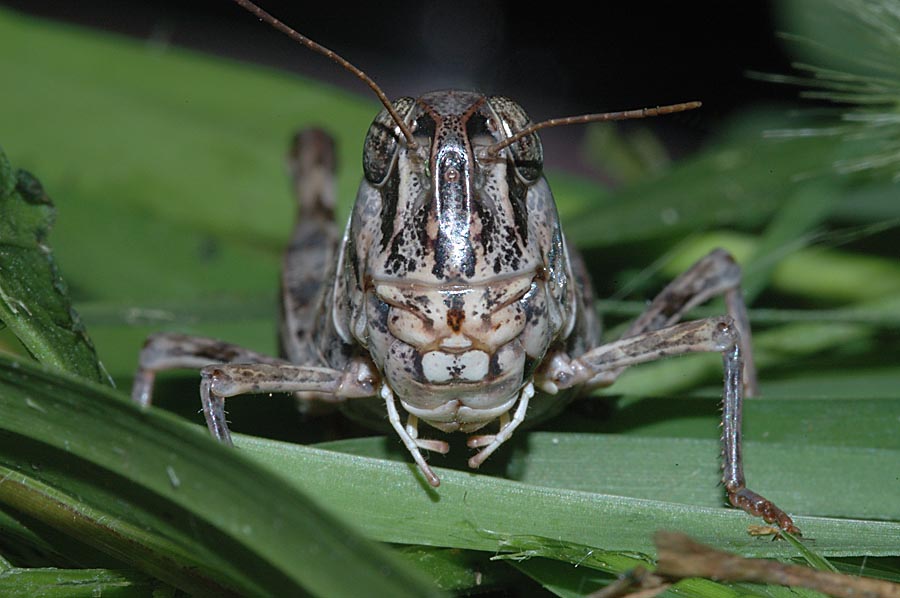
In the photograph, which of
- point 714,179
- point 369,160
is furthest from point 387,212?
point 714,179

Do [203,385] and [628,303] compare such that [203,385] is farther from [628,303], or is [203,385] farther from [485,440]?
[628,303]

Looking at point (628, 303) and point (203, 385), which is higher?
point (628, 303)

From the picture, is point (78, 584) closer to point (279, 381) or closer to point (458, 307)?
point (279, 381)

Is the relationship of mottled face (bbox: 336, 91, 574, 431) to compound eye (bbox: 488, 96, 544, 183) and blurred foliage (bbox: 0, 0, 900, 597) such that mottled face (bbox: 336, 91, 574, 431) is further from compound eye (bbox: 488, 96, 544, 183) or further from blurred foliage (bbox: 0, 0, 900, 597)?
blurred foliage (bbox: 0, 0, 900, 597)

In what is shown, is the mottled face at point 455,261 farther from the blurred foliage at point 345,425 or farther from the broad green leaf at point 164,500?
the broad green leaf at point 164,500

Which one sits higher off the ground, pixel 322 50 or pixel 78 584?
pixel 322 50

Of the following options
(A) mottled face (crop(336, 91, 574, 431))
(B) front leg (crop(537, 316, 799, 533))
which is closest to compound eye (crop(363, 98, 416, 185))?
(A) mottled face (crop(336, 91, 574, 431))

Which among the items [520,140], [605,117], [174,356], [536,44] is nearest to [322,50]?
[520,140]
